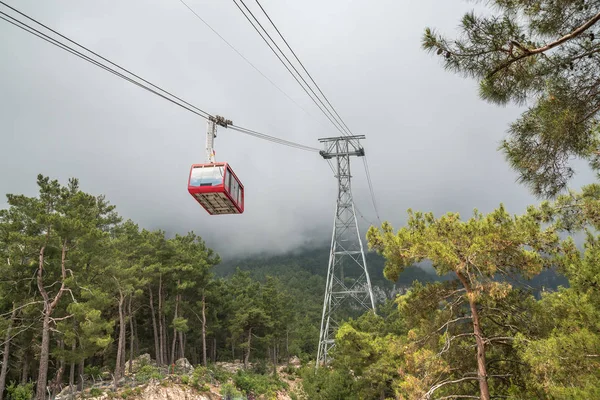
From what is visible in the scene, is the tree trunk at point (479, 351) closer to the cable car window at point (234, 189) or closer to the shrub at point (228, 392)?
the cable car window at point (234, 189)

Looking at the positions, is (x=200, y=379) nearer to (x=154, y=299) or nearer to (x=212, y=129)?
(x=154, y=299)

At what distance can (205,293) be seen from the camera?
3672 centimetres

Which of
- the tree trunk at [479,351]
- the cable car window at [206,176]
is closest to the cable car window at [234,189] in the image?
the cable car window at [206,176]

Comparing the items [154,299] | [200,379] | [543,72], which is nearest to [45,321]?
[200,379]

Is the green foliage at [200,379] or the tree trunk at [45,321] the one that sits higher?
the tree trunk at [45,321]

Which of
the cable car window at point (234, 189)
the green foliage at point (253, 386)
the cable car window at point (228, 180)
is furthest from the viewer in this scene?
the green foliage at point (253, 386)

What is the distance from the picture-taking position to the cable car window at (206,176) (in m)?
11.5

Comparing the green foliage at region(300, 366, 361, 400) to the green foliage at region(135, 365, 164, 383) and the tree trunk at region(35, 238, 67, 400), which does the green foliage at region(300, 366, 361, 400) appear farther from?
the tree trunk at region(35, 238, 67, 400)

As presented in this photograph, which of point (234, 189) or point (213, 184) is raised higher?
point (234, 189)

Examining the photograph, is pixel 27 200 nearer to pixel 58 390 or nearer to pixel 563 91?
pixel 58 390

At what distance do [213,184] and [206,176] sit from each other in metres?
0.39

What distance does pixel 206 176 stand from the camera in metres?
11.6

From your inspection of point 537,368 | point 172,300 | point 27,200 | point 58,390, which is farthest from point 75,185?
point 537,368

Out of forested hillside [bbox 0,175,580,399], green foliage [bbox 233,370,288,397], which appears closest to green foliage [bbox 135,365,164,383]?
forested hillside [bbox 0,175,580,399]
